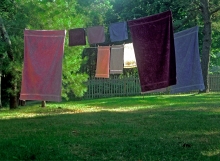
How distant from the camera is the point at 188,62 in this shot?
9.10m

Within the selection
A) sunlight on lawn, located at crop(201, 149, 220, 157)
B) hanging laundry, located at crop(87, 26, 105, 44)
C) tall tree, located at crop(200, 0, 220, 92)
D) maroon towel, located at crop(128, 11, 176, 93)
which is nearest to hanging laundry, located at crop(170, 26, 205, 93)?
maroon towel, located at crop(128, 11, 176, 93)

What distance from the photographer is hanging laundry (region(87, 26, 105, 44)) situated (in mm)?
13141

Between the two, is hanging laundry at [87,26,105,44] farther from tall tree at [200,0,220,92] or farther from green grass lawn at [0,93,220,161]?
tall tree at [200,0,220,92]

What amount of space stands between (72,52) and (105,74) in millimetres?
1792

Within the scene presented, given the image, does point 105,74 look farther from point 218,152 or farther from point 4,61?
point 218,152

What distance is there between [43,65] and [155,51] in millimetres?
2953

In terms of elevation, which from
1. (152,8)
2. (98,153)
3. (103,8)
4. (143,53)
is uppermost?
(103,8)

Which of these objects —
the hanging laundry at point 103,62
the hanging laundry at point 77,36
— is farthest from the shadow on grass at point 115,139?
the hanging laundry at point 103,62

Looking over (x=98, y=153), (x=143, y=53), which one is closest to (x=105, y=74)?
(x=143, y=53)

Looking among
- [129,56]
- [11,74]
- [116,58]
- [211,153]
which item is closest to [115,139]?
[211,153]

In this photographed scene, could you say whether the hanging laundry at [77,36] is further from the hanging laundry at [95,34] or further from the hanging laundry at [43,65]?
the hanging laundry at [43,65]

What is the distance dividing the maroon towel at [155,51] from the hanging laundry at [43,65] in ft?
7.18

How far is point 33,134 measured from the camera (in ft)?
27.3

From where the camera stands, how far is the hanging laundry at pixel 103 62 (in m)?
16.4
